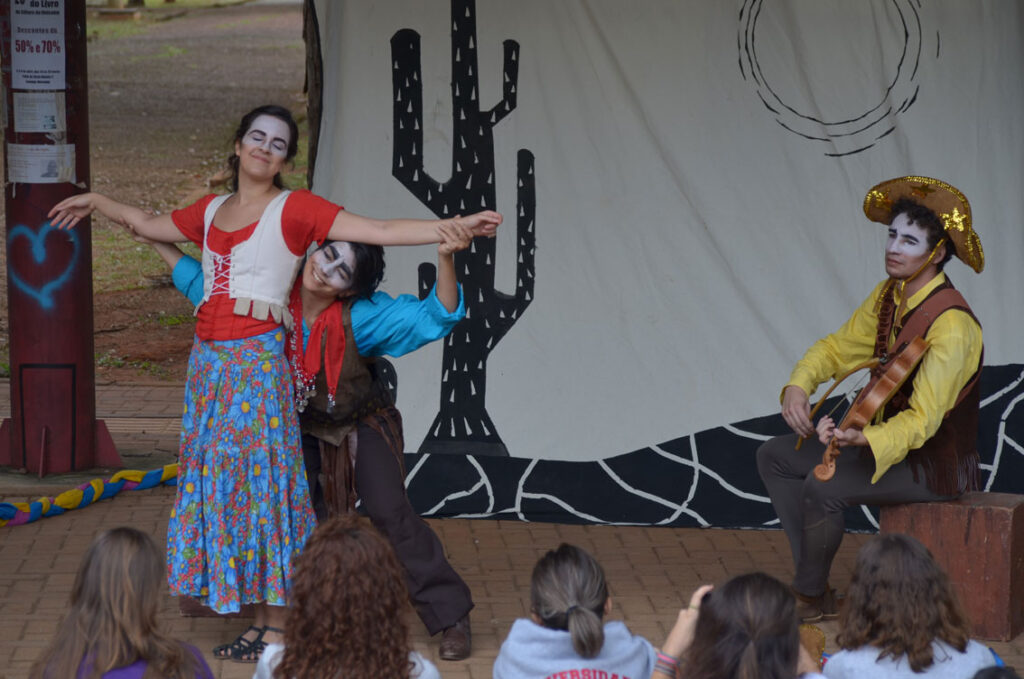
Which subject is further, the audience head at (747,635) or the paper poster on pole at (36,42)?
the paper poster on pole at (36,42)

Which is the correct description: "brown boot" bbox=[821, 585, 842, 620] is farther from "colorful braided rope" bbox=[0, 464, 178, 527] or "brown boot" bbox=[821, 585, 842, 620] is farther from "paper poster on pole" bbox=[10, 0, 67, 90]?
"paper poster on pole" bbox=[10, 0, 67, 90]

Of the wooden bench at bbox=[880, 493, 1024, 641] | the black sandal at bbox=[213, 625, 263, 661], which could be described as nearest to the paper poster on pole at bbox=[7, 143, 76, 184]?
the black sandal at bbox=[213, 625, 263, 661]

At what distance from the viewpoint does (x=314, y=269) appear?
168 inches

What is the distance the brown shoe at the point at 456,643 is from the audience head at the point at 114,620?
1.63m

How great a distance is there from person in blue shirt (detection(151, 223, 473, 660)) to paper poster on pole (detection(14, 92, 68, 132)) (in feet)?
6.29

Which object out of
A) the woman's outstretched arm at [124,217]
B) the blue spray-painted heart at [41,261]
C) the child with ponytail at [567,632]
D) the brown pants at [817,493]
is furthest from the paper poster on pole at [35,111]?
the child with ponytail at [567,632]

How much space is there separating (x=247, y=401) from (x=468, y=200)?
173cm

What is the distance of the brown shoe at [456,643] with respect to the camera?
4.49 meters

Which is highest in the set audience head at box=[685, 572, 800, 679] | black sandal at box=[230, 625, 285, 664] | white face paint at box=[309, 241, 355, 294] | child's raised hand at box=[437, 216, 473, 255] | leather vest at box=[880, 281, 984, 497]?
child's raised hand at box=[437, 216, 473, 255]

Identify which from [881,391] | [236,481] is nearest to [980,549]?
[881,391]

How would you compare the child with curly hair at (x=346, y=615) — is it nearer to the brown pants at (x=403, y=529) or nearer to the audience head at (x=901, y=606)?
the audience head at (x=901, y=606)

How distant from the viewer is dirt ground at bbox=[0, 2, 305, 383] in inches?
402

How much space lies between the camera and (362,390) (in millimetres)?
4449

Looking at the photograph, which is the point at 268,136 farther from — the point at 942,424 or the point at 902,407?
the point at 942,424
